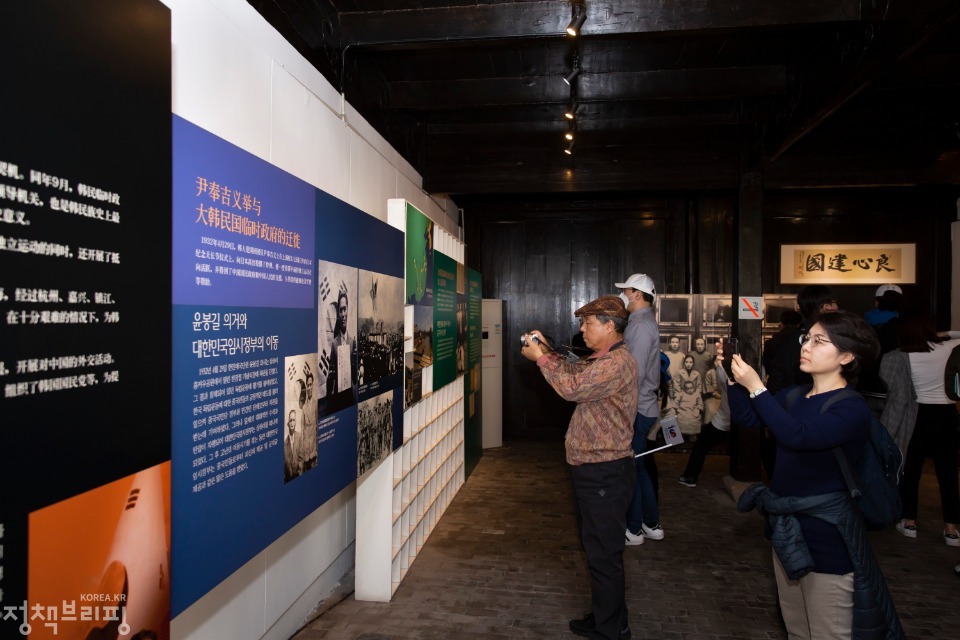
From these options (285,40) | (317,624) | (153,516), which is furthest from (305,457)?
(285,40)

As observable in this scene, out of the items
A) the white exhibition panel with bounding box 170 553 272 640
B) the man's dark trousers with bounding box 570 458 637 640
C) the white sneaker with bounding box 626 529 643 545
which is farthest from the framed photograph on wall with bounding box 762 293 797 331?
the white exhibition panel with bounding box 170 553 272 640

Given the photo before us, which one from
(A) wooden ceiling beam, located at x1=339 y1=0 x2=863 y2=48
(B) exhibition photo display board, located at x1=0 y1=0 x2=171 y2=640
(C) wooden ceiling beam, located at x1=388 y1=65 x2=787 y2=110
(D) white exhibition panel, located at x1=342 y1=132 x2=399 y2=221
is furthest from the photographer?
(C) wooden ceiling beam, located at x1=388 y1=65 x2=787 y2=110

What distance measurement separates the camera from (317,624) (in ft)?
8.79

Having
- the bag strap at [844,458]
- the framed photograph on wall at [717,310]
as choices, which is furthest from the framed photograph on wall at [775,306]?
the bag strap at [844,458]

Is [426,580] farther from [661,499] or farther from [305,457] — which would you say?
[661,499]

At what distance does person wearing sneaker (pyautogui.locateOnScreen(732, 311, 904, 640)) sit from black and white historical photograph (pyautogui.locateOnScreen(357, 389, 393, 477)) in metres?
1.56

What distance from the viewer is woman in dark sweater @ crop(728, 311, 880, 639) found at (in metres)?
1.69

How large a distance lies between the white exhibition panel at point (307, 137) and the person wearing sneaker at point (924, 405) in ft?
12.1

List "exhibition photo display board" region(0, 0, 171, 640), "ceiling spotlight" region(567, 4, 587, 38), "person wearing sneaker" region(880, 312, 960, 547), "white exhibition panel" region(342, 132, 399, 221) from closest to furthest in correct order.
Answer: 1. "exhibition photo display board" region(0, 0, 171, 640)
2. "ceiling spotlight" region(567, 4, 587, 38)
3. "white exhibition panel" region(342, 132, 399, 221)
4. "person wearing sneaker" region(880, 312, 960, 547)

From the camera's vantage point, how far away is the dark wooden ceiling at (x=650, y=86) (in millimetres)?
3039

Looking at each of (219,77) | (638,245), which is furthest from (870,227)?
(219,77)

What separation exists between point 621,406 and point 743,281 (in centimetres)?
331

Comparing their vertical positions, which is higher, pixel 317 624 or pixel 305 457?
pixel 305 457

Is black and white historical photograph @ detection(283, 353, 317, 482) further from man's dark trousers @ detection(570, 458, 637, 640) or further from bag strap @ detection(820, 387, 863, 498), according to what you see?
bag strap @ detection(820, 387, 863, 498)
